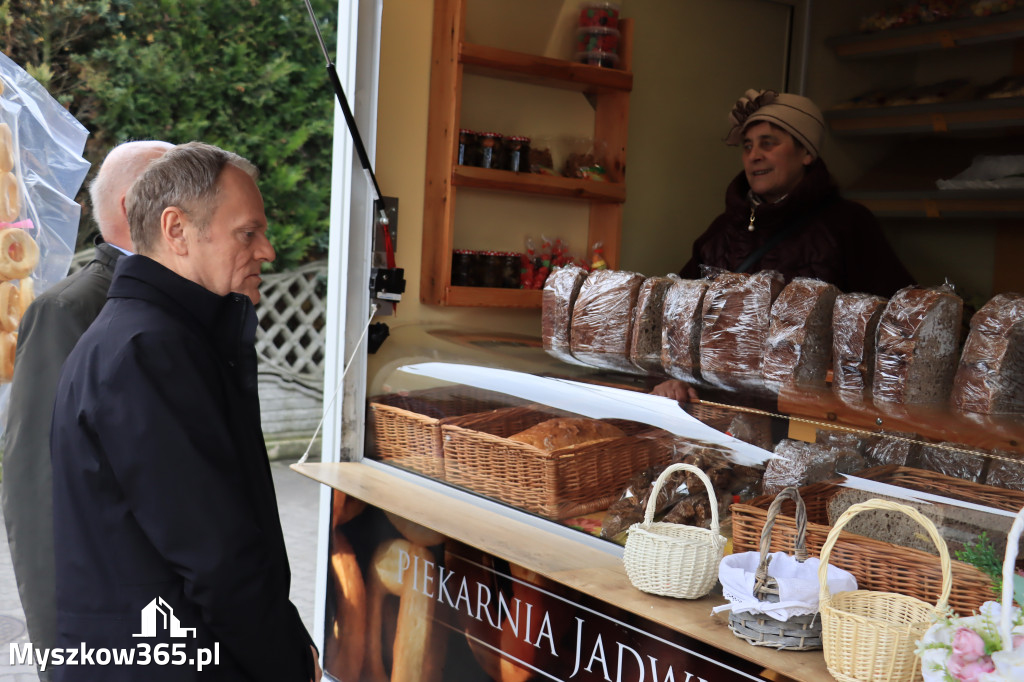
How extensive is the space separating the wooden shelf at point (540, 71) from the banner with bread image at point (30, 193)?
1.19 metres

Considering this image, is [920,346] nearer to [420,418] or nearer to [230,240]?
[230,240]

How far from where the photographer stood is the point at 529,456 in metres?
2.26

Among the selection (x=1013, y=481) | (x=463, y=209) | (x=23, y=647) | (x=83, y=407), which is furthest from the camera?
(x=23, y=647)

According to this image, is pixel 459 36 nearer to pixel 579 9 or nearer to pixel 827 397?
pixel 579 9

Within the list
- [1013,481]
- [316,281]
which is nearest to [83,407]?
[1013,481]

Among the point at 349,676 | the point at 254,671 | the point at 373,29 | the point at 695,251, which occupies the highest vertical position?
the point at 373,29

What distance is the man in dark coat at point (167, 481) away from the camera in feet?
4.27

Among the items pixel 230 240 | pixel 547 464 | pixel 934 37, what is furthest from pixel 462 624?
pixel 934 37

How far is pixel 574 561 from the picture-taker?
1.96 meters

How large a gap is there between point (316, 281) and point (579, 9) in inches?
162

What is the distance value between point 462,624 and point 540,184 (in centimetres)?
147

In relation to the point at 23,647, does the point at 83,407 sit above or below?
above

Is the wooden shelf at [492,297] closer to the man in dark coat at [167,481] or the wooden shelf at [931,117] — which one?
the man in dark coat at [167,481]

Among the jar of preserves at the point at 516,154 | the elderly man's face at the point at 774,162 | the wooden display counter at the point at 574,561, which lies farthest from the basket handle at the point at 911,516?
the jar of preserves at the point at 516,154
